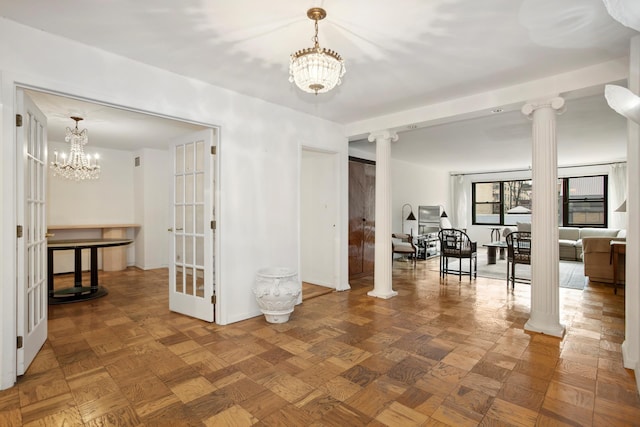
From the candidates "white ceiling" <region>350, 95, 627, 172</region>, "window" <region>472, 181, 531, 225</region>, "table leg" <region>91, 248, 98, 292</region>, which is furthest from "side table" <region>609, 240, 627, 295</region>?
"table leg" <region>91, 248, 98, 292</region>

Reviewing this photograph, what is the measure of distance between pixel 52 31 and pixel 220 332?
280 centimetres

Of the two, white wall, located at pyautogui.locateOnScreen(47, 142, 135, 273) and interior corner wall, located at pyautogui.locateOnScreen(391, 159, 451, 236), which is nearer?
white wall, located at pyautogui.locateOnScreen(47, 142, 135, 273)

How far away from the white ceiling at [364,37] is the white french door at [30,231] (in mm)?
778

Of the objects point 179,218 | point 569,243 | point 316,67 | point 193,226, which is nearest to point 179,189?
point 179,218

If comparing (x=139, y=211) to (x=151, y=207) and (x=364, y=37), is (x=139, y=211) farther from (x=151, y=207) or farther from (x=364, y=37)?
(x=364, y=37)

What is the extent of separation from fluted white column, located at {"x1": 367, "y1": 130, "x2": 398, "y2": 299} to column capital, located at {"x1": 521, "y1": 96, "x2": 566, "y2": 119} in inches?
64.3

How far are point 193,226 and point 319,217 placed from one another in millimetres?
2092

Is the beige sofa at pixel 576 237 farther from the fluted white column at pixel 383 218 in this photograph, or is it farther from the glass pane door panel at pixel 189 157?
the glass pane door panel at pixel 189 157

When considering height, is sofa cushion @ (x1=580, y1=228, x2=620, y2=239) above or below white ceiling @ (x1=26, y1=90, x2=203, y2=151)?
below

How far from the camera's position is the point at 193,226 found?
3.66 m

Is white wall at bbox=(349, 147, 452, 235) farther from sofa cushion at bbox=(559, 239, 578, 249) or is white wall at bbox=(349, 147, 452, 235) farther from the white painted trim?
sofa cushion at bbox=(559, 239, 578, 249)

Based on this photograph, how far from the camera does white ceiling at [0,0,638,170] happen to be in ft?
6.95

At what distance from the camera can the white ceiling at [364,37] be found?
6.95ft

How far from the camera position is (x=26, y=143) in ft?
7.99
